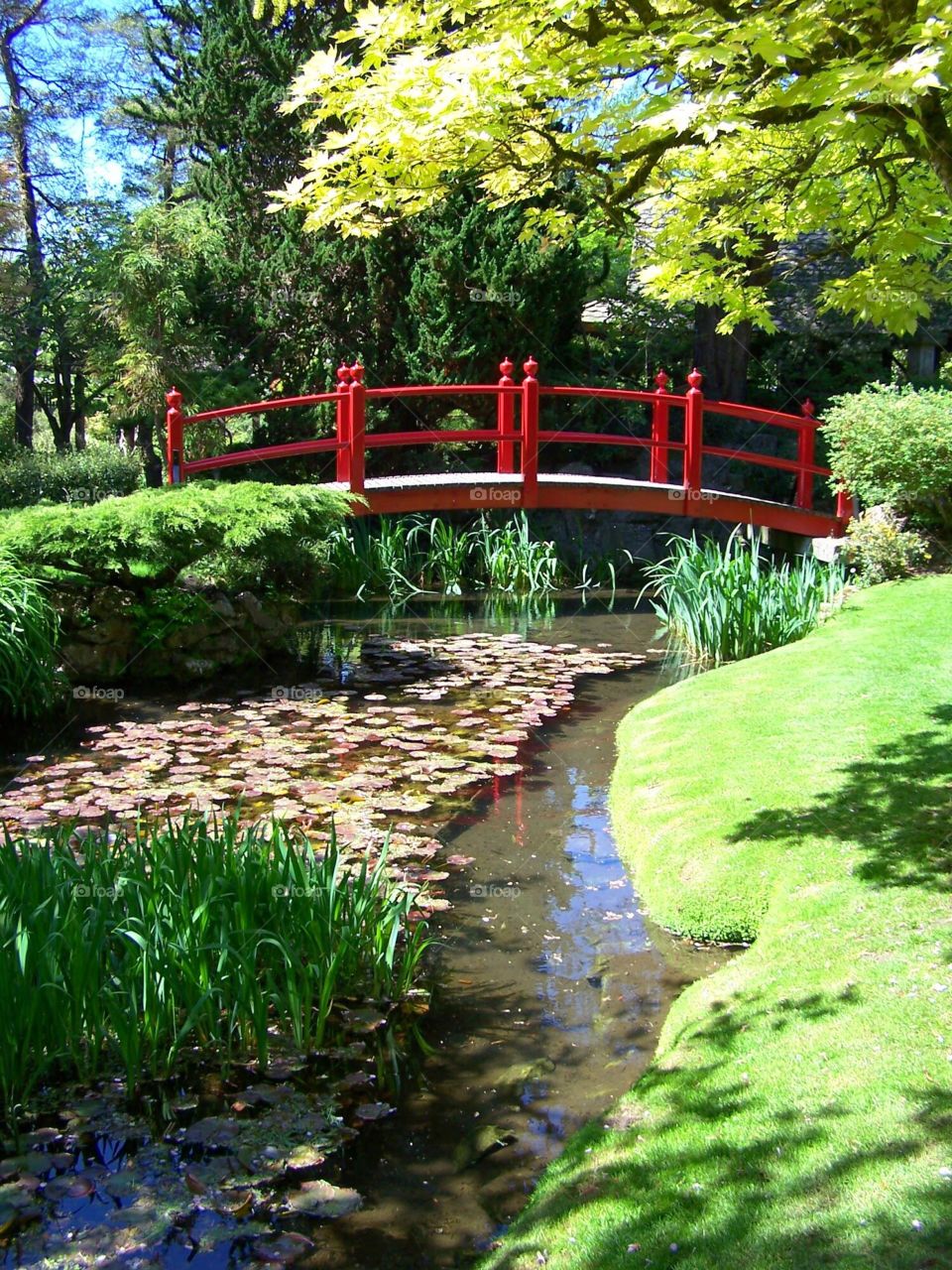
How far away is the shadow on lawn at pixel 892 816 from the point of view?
448 centimetres

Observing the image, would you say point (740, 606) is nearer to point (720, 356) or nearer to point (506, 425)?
point (506, 425)

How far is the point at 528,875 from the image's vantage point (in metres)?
5.57

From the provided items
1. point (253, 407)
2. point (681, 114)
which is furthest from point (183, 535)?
point (681, 114)

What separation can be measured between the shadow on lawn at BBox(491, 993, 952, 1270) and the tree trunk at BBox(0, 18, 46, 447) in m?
16.0

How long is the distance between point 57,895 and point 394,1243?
4.95 ft

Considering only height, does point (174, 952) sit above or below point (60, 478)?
below

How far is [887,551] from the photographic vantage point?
410 inches

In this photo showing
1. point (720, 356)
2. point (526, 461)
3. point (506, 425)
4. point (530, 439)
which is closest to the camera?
point (530, 439)

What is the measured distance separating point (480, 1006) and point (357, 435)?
7.69 m

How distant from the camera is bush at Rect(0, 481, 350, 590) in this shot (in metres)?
8.34

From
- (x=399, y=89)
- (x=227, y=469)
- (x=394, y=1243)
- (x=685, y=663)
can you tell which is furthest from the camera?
(x=227, y=469)

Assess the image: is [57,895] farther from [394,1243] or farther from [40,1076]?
[394,1243]

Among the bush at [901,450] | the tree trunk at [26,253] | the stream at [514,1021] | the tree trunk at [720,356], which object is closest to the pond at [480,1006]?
the stream at [514,1021]

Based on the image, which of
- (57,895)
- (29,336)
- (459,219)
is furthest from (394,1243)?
(29,336)
